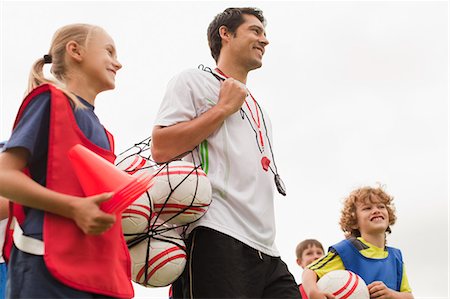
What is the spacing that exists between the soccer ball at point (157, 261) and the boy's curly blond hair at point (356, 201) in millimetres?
3297

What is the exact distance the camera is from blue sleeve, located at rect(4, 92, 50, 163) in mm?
2850

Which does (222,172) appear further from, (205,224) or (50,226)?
(50,226)

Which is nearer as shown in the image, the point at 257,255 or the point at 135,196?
the point at 135,196

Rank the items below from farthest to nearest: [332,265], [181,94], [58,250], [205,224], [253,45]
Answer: [332,265]
[253,45]
[181,94]
[205,224]
[58,250]

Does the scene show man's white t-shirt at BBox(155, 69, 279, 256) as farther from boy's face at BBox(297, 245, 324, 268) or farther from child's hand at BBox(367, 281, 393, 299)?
boy's face at BBox(297, 245, 324, 268)

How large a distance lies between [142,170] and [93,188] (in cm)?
99

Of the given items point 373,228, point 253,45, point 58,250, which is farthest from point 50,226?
point 373,228

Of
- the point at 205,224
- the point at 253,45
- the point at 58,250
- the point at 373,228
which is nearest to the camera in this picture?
the point at 58,250

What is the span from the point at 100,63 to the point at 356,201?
3925 mm

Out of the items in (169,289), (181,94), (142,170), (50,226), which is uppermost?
(181,94)

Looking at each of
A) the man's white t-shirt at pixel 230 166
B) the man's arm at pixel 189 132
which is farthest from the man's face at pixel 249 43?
the man's arm at pixel 189 132

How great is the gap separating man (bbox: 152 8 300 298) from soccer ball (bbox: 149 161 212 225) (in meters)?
0.10

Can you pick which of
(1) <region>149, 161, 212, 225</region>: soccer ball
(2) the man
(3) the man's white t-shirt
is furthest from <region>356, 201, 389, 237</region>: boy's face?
(1) <region>149, 161, 212, 225</region>: soccer ball

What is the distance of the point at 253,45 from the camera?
14.6 ft
